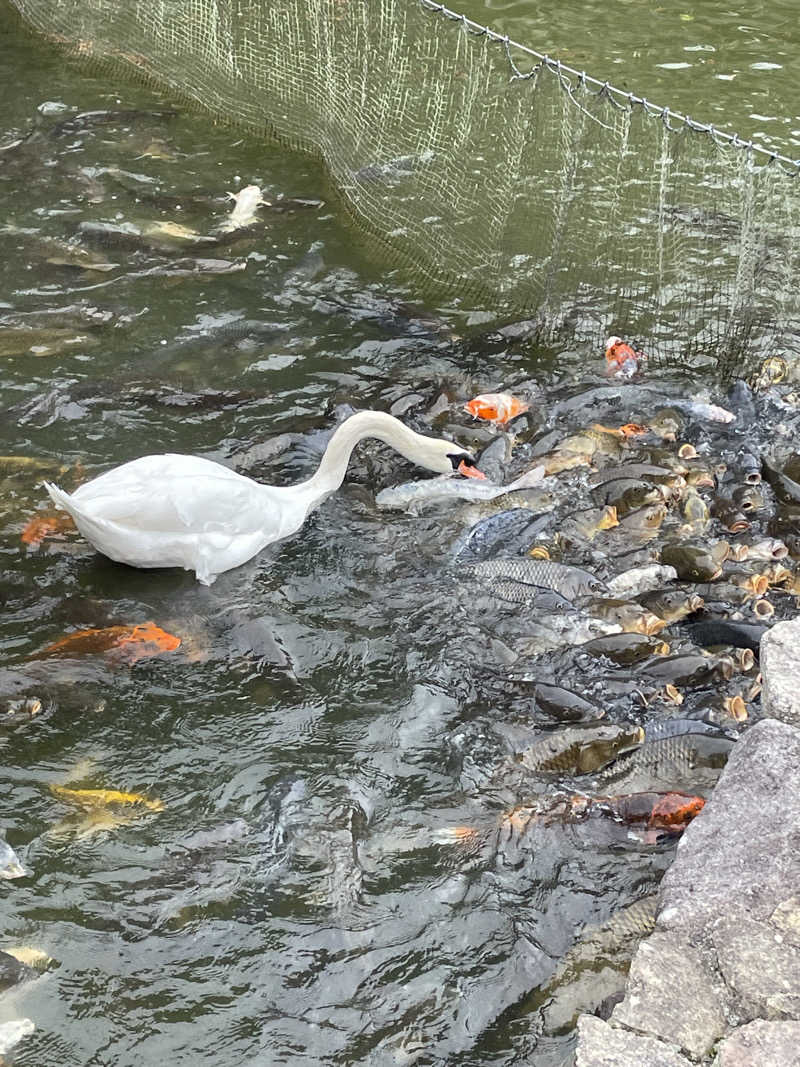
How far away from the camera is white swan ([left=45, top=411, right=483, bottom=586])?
632 centimetres

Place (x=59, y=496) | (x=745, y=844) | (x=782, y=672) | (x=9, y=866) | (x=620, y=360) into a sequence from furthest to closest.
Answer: (x=620, y=360) → (x=59, y=496) → (x=9, y=866) → (x=782, y=672) → (x=745, y=844)

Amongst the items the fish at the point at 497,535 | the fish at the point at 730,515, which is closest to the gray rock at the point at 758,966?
the fish at the point at 497,535

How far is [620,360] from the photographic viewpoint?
8.24 metres

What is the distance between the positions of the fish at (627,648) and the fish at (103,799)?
227 centimetres

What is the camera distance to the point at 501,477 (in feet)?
24.0

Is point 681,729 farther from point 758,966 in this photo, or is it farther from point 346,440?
point 346,440

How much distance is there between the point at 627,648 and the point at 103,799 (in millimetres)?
2614

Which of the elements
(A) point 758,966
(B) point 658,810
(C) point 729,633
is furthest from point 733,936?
(C) point 729,633

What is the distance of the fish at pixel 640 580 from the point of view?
6.41 meters

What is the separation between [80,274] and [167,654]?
4.34m

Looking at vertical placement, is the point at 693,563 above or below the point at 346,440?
below

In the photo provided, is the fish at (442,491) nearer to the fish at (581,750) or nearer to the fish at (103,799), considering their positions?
the fish at (581,750)

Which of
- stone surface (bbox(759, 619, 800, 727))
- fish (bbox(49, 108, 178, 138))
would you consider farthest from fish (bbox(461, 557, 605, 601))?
fish (bbox(49, 108, 178, 138))

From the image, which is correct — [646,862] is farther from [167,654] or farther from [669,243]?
[669,243]
